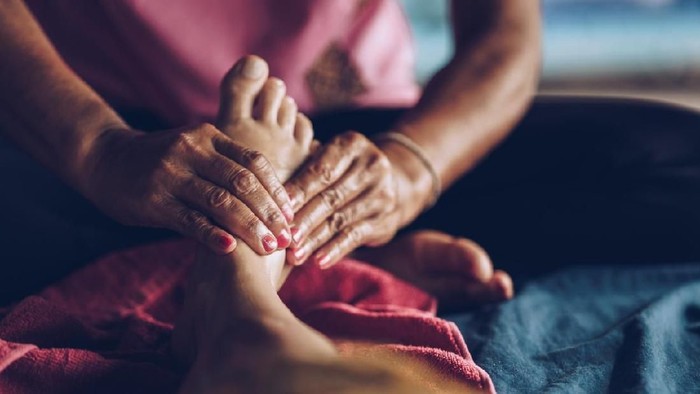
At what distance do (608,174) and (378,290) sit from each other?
0.36 meters

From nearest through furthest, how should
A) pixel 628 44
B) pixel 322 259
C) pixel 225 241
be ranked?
pixel 225 241 < pixel 322 259 < pixel 628 44

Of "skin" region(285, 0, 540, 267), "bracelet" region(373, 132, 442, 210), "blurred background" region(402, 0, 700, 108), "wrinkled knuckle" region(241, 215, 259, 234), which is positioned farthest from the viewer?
"blurred background" region(402, 0, 700, 108)

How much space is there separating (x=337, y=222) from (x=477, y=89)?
0.32 meters

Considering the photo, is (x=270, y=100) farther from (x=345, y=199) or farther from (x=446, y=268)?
(x=446, y=268)

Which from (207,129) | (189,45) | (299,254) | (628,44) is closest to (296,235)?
(299,254)

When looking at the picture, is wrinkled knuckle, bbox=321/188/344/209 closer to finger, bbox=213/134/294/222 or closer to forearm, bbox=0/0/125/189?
finger, bbox=213/134/294/222

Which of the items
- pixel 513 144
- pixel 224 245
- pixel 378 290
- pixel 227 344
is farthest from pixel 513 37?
pixel 227 344

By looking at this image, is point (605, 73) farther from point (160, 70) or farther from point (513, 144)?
point (160, 70)

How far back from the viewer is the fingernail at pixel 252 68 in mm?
822

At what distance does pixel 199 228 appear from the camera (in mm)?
688

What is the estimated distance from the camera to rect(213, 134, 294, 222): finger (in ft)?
2.33

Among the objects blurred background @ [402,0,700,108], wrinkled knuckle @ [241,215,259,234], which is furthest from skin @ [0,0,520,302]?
blurred background @ [402,0,700,108]

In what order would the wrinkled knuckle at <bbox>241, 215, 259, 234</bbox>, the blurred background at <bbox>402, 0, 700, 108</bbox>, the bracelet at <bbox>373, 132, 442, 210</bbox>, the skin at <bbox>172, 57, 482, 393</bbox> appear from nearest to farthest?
the skin at <bbox>172, 57, 482, 393</bbox>
the wrinkled knuckle at <bbox>241, 215, 259, 234</bbox>
the bracelet at <bbox>373, 132, 442, 210</bbox>
the blurred background at <bbox>402, 0, 700, 108</bbox>

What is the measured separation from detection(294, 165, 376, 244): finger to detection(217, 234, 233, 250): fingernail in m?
0.09
